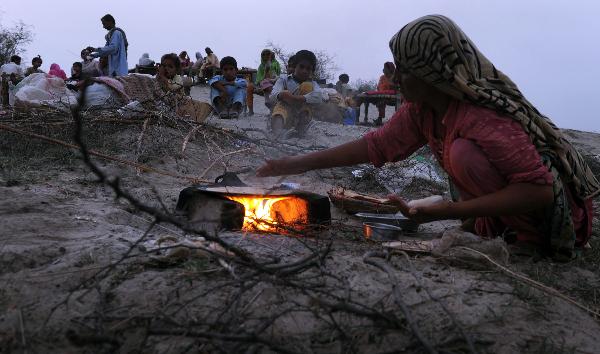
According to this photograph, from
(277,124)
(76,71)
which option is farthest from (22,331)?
(76,71)

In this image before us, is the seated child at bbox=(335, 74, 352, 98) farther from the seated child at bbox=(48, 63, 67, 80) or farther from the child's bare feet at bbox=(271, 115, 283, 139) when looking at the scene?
the child's bare feet at bbox=(271, 115, 283, 139)

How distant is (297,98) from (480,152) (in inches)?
198

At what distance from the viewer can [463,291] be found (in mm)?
1757

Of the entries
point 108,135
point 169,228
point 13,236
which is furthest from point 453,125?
point 108,135

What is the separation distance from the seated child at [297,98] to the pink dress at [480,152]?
4406 millimetres

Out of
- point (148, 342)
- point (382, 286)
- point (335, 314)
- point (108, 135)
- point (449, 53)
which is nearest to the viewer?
point (148, 342)

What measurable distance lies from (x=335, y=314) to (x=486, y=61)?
137 cm

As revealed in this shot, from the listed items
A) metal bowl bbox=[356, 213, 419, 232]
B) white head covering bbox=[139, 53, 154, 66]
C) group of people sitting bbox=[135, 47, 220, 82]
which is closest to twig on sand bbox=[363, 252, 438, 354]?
metal bowl bbox=[356, 213, 419, 232]

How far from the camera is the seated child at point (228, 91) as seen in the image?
8.14 metres

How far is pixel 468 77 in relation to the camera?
2.12 metres

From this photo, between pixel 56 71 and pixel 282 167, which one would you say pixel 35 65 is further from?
pixel 282 167

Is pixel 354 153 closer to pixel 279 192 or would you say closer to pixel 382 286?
pixel 279 192

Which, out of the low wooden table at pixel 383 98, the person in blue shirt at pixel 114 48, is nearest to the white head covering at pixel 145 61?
the person in blue shirt at pixel 114 48

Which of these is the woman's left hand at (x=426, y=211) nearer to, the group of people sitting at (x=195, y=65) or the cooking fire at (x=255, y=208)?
the cooking fire at (x=255, y=208)
